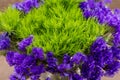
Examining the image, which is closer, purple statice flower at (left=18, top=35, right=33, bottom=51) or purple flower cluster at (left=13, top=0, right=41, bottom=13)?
purple statice flower at (left=18, top=35, right=33, bottom=51)

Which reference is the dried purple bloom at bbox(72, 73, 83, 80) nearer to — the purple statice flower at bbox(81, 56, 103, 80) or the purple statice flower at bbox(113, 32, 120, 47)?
the purple statice flower at bbox(81, 56, 103, 80)

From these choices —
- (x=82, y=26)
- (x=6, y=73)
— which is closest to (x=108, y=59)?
(x=82, y=26)

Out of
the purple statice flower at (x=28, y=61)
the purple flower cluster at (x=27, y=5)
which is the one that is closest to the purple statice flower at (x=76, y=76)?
the purple statice flower at (x=28, y=61)

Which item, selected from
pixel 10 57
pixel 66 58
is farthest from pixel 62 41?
pixel 10 57

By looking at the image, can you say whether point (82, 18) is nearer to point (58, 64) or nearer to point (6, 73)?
point (58, 64)

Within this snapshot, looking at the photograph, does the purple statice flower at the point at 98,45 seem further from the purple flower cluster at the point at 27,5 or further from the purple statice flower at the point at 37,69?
the purple flower cluster at the point at 27,5

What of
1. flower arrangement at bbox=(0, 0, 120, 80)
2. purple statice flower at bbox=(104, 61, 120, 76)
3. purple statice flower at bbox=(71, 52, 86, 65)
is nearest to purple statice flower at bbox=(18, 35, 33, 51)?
flower arrangement at bbox=(0, 0, 120, 80)

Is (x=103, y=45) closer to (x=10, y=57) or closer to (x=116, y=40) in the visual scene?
(x=116, y=40)
